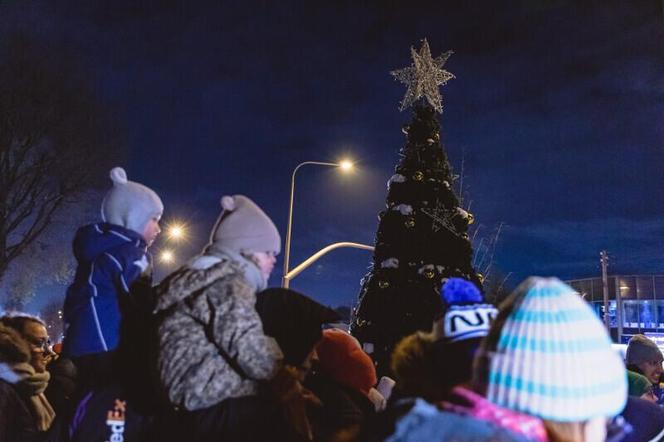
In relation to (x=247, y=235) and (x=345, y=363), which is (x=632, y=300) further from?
(x=247, y=235)

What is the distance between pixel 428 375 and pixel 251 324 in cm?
83

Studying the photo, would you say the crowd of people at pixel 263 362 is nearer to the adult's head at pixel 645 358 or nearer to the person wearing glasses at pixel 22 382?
the person wearing glasses at pixel 22 382

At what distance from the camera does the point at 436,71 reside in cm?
1301

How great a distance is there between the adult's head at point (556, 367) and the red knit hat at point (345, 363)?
2.31 m

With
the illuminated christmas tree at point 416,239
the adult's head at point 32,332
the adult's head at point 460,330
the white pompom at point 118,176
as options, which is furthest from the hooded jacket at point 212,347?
the illuminated christmas tree at point 416,239

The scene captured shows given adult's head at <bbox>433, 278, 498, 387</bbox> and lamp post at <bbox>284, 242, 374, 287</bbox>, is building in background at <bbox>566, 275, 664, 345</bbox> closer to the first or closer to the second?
lamp post at <bbox>284, 242, 374, 287</bbox>

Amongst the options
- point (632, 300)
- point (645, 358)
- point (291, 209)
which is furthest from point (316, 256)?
point (632, 300)

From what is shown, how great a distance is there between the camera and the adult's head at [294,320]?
10.5 ft

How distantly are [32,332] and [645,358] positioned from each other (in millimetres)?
5790

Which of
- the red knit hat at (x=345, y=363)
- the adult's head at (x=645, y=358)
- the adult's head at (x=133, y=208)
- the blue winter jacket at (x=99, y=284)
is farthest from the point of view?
the adult's head at (x=645, y=358)

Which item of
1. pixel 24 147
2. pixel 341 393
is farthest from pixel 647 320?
pixel 341 393

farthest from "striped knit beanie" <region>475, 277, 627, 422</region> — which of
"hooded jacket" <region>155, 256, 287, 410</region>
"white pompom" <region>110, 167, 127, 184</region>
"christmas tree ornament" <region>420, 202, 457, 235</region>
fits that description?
"christmas tree ornament" <region>420, 202, 457, 235</region>

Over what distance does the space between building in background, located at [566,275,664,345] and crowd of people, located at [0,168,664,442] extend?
6177 centimetres

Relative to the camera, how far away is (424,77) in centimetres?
1287
